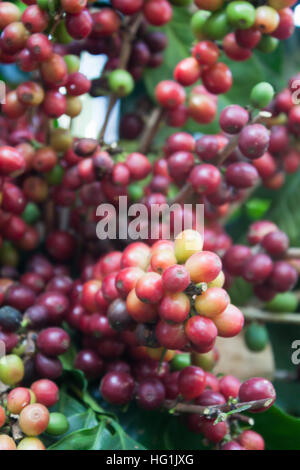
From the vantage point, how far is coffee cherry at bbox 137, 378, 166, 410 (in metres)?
0.61

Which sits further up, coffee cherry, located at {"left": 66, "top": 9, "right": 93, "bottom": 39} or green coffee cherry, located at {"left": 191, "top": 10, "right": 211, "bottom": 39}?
green coffee cherry, located at {"left": 191, "top": 10, "right": 211, "bottom": 39}

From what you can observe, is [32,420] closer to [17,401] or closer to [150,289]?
[17,401]

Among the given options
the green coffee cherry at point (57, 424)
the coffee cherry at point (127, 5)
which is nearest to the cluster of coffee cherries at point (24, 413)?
the green coffee cherry at point (57, 424)

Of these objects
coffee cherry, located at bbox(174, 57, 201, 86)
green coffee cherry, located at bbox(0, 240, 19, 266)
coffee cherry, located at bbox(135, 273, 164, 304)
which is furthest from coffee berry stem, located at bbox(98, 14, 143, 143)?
coffee cherry, located at bbox(135, 273, 164, 304)

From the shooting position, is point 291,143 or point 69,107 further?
point 291,143

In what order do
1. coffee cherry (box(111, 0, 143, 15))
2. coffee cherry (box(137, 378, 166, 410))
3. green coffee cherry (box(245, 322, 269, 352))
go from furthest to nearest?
green coffee cherry (box(245, 322, 269, 352))
coffee cherry (box(111, 0, 143, 15))
coffee cherry (box(137, 378, 166, 410))

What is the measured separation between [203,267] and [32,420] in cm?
23

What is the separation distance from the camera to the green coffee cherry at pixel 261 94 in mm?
629

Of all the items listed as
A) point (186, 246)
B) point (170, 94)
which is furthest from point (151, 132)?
point (186, 246)

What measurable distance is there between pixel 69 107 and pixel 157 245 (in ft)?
0.76

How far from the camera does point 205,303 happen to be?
526mm

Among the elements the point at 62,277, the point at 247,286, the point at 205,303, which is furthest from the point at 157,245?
the point at 247,286

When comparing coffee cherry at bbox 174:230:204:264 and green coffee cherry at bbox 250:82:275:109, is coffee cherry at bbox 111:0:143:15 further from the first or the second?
coffee cherry at bbox 174:230:204:264

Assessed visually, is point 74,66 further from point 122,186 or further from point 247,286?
point 247,286
